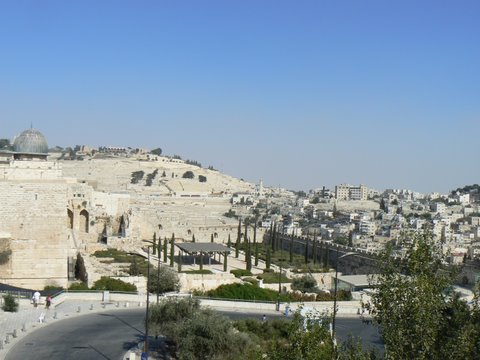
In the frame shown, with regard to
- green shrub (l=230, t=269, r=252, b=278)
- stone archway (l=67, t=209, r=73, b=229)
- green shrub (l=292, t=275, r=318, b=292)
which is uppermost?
stone archway (l=67, t=209, r=73, b=229)

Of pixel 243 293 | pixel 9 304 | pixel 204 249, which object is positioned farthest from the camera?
pixel 204 249

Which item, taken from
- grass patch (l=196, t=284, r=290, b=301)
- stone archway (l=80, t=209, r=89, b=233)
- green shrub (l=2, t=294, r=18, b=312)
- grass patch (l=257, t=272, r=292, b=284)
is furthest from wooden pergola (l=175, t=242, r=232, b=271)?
green shrub (l=2, t=294, r=18, b=312)

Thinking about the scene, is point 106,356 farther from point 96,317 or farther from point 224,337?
point 96,317

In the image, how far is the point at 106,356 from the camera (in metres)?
16.9

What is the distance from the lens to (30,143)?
38.3m

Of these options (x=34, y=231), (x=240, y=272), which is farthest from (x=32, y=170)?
(x=240, y=272)

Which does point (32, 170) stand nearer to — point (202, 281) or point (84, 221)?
point (84, 221)

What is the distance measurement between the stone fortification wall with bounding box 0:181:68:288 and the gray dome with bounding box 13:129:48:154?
40.0 ft

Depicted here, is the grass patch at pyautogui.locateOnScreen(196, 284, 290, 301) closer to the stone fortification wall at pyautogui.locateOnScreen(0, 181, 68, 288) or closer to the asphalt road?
the asphalt road

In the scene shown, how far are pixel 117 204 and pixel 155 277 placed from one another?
20976mm

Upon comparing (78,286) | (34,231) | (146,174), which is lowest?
(78,286)

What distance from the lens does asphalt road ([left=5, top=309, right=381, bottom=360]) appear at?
16.8 metres

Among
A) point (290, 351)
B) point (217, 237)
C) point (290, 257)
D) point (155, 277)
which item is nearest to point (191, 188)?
point (217, 237)

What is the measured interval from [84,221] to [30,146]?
243 inches
